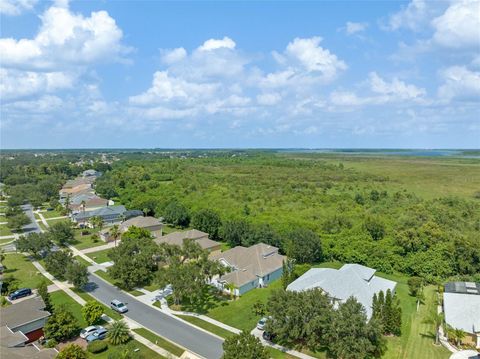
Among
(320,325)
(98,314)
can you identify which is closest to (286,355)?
(320,325)

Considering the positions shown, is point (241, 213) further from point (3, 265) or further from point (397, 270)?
point (3, 265)

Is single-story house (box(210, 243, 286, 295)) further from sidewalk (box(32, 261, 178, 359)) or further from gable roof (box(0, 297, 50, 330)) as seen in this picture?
gable roof (box(0, 297, 50, 330))

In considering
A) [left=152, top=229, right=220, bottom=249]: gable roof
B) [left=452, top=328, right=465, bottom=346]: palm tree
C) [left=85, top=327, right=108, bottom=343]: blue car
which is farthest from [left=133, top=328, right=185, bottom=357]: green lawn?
[left=452, top=328, right=465, bottom=346]: palm tree

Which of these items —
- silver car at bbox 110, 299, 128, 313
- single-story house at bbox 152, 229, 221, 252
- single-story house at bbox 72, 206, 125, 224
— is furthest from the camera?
single-story house at bbox 72, 206, 125, 224

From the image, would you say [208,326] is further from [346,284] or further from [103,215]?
Result: [103,215]

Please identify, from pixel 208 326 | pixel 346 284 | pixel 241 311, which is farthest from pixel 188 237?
pixel 346 284

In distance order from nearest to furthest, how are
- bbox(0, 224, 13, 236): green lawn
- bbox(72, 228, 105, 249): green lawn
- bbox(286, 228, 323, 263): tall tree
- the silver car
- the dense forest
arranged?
the silver car → the dense forest → bbox(286, 228, 323, 263): tall tree → bbox(72, 228, 105, 249): green lawn → bbox(0, 224, 13, 236): green lawn
